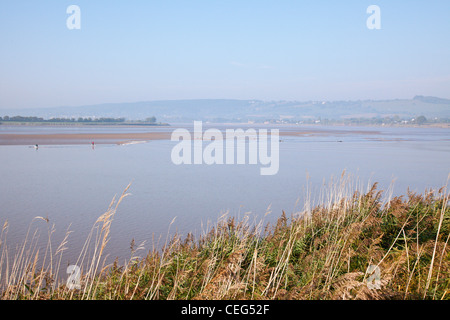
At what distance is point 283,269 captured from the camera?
14.2 feet

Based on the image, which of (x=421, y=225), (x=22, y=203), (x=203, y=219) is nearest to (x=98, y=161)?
(x=22, y=203)

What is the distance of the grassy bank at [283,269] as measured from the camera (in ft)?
13.1

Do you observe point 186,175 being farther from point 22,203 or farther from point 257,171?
point 22,203

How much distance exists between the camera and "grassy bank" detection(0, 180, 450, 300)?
3992 mm

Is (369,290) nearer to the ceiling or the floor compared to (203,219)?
nearer to the ceiling

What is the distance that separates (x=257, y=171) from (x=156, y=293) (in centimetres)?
1342

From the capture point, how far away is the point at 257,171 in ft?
57.2

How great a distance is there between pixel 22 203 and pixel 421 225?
9139 mm

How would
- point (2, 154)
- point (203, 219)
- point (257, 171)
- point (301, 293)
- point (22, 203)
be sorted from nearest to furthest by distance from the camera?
point (301, 293) < point (203, 219) < point (22, 203) < point (257, 171) < point (2, 154)

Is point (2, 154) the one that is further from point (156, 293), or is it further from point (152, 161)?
point (156, 293)

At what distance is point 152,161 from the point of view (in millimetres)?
20891

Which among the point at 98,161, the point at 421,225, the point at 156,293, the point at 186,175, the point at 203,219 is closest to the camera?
the point at 156,293

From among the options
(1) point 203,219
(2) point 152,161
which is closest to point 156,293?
(1) point 203,219
